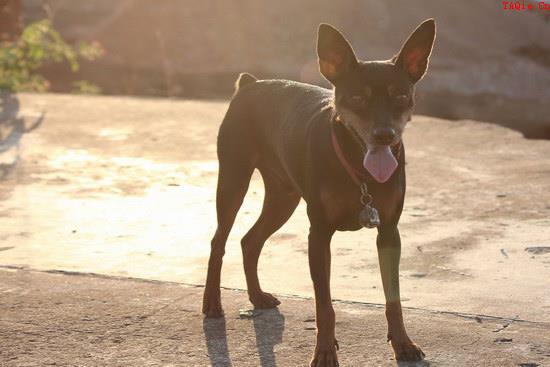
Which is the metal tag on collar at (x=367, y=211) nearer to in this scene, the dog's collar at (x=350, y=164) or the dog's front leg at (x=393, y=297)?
the dog's collar at (x=350, y=164)

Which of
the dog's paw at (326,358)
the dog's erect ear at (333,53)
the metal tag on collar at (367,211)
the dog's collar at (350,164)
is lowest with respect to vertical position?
the dog's paw at (326,358)

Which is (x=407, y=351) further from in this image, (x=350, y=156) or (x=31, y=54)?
(x=31, y=54)

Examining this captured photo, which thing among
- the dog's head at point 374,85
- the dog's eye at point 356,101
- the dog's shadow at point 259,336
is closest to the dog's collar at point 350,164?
the dog's head at point 374,85

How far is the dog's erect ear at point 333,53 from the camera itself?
5.93m

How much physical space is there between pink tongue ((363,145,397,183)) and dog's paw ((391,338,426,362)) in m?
0.82

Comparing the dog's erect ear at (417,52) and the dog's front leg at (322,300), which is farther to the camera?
the dog's erect ear at (417,52)

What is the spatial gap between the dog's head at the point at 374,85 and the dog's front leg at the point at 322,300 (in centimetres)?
51

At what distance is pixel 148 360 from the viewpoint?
591cm

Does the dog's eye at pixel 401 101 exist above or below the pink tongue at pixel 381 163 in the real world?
above

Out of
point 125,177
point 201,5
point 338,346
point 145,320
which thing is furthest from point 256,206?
point 201,5

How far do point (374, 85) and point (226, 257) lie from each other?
270cm

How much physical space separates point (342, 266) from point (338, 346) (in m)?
1.76

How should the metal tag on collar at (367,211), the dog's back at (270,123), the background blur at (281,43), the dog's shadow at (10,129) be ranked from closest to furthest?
the metal tag on collar at (367,211) < the dog's back at (270,123) < the dog's shadow at (10,129) < the background blur at (281,43)

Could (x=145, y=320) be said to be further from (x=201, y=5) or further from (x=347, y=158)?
(x=201, y=5)
